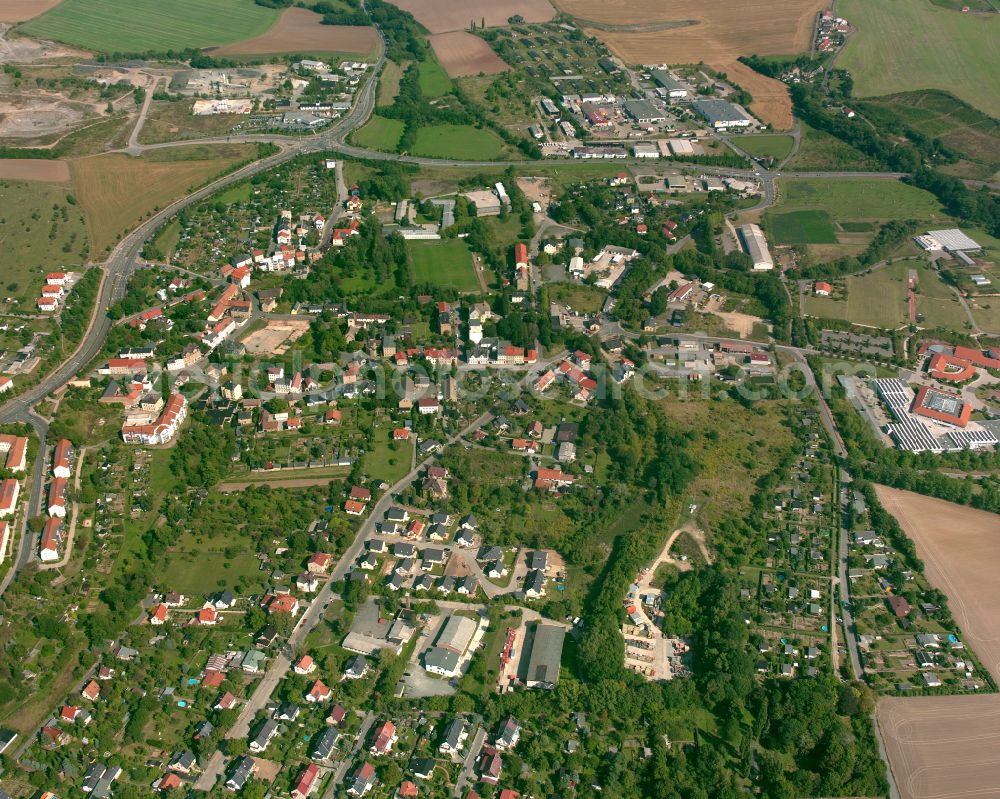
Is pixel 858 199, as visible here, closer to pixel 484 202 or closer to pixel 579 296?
pixel 579 296

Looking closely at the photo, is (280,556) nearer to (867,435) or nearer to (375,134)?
(867,435)

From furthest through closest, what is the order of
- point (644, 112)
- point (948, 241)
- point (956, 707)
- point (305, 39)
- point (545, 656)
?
point (305, 39) → point (644, 112) → point (948, 241) → point (545, 656) → point (956, 707)

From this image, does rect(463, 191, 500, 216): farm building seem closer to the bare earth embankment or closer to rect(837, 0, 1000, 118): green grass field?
the bare earth embankment

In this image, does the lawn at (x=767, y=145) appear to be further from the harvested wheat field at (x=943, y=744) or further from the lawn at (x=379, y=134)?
the harvested wheat field at (x=943, y=744)

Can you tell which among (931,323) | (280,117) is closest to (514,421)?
(931,323)

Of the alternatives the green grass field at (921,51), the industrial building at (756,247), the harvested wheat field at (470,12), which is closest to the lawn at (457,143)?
the industrial building at (756,247)

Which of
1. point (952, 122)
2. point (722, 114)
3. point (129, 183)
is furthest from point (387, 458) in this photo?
point (952, 122)
